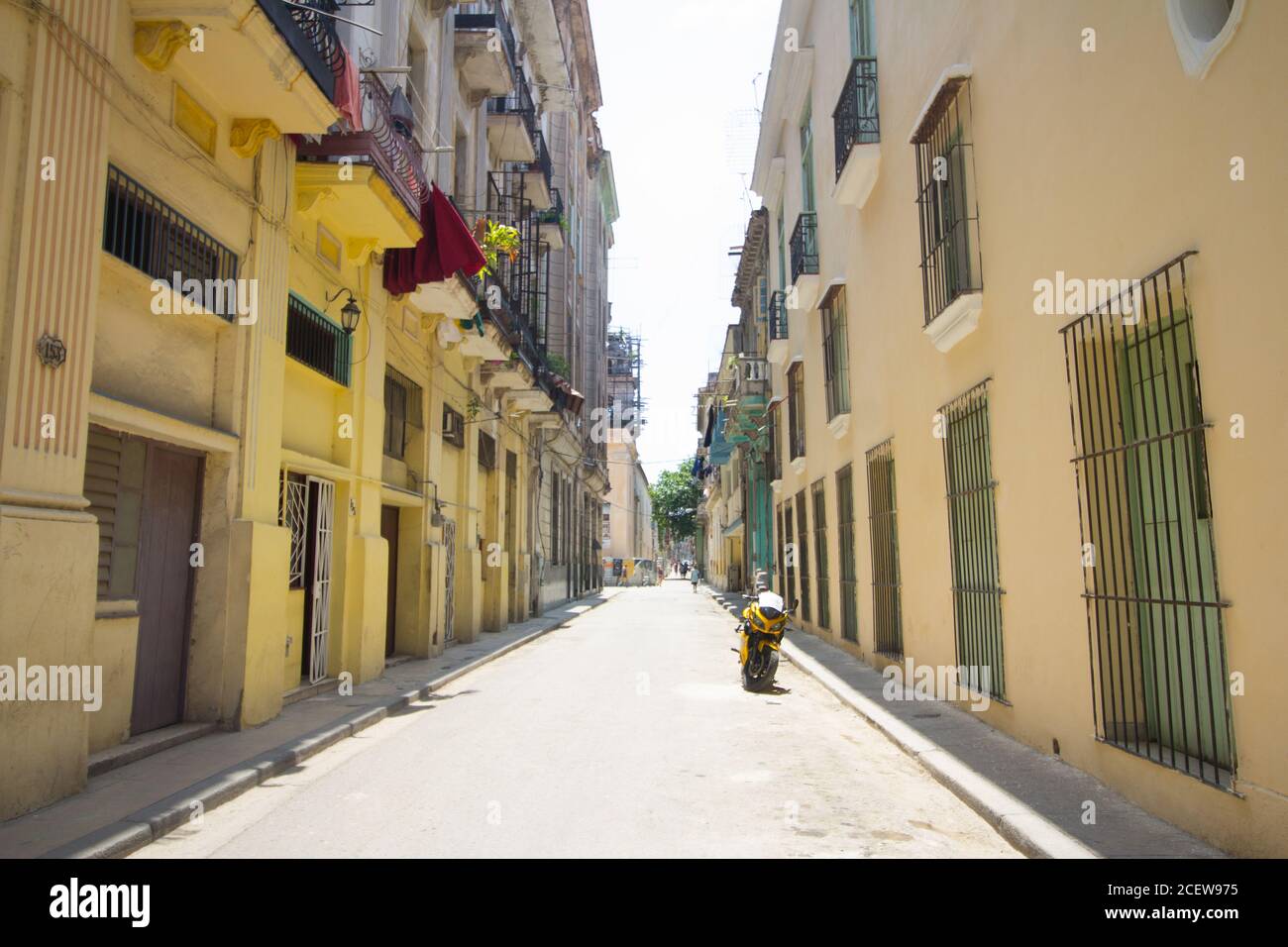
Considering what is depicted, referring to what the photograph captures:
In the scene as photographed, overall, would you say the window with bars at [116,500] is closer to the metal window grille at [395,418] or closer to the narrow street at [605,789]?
the narrow street at [605,789]

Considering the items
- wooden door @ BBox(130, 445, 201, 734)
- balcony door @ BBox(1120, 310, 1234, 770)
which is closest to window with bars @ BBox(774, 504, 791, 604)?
wooden door @ BBox(130, 445, 201, 734)

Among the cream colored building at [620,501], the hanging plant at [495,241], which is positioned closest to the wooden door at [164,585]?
the hanging plant at [495,241]

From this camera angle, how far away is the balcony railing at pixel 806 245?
16.3 meters

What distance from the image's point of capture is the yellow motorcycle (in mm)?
10605

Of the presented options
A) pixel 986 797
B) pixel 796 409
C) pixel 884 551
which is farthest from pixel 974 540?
pixel 796 409

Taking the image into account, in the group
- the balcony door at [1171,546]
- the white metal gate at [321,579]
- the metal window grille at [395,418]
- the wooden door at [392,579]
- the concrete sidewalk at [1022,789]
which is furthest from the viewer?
the wooden door at [392,579]

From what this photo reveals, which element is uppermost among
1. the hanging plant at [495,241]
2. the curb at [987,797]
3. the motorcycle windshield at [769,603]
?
the hanging plant at [495,241]

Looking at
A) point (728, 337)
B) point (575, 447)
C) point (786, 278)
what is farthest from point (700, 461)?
point (786, 278)

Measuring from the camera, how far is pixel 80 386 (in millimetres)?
5578

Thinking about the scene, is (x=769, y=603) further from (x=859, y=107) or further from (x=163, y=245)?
(x=163, y=245)

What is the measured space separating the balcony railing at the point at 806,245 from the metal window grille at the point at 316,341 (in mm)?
8896

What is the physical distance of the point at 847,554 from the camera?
568 inches

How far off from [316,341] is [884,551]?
7518 mm
